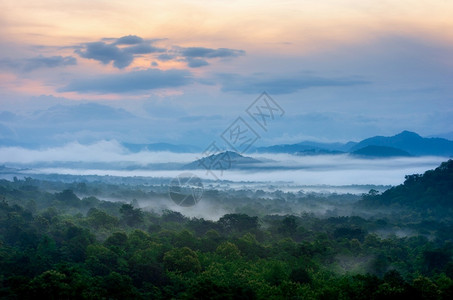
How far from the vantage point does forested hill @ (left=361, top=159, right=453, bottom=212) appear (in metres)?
112

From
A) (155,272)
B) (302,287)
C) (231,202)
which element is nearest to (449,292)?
(302,287)

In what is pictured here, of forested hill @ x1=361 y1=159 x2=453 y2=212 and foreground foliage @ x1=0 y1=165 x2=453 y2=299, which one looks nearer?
foreground foliage @ x1=0 y1=165 x2=453 y2=299

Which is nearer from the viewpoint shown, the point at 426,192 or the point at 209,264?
the point at 209,264

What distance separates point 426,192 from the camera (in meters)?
119

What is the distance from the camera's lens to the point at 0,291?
105ft

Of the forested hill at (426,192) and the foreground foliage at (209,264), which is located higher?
the forested hill at (426,192)

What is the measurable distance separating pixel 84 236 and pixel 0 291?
19.8 meters

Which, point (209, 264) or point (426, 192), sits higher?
point (426, 192)

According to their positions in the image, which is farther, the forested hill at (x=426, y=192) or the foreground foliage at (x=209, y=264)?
the forested hill at (x=426, y=192)

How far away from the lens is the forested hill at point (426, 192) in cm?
11212

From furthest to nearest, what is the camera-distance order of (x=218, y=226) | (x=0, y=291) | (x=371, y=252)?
(x=218, y=226)
(x=371, y=252)
(x=0, y=291)

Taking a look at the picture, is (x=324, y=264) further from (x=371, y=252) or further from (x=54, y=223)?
(x=54, y=223)

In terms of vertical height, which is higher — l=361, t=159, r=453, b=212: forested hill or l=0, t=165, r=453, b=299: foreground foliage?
l=361, t=159, r=453, b=212: forested hill

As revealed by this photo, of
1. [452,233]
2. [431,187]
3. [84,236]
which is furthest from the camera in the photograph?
[431,187]
